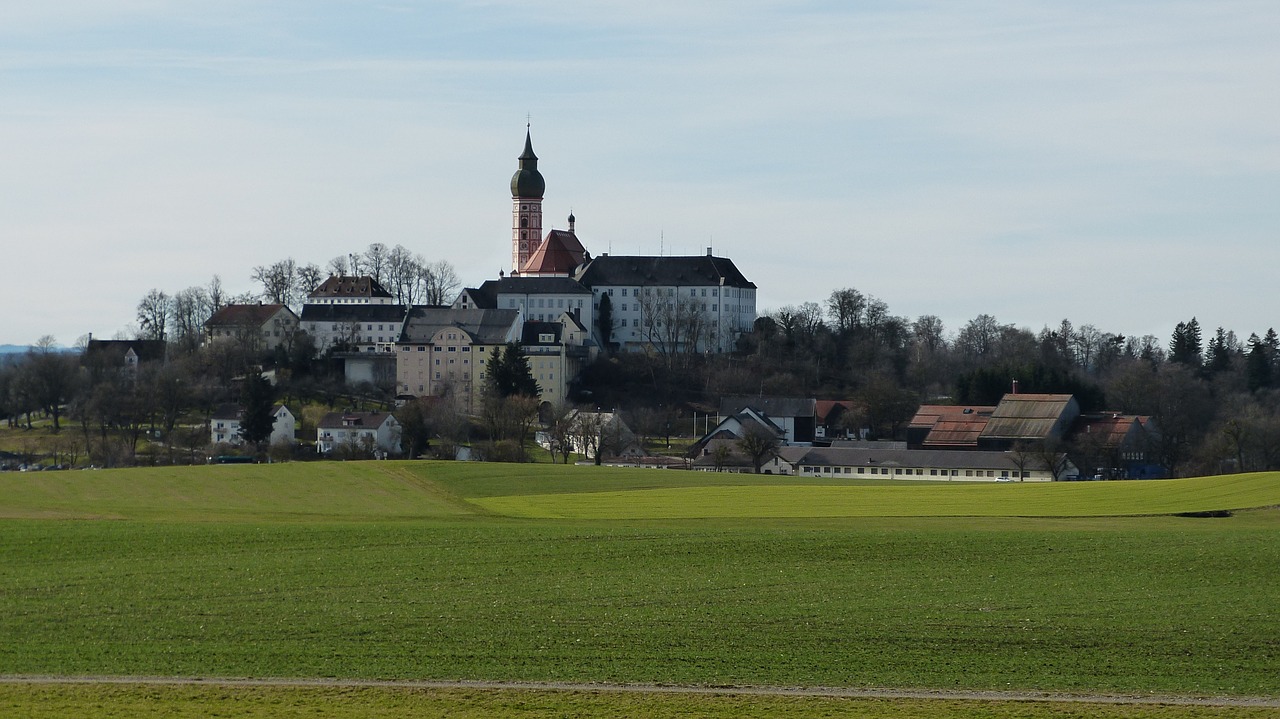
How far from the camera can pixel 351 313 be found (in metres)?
135

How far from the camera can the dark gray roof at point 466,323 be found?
127 metres

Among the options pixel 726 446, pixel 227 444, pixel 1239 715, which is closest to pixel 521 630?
pixel 1239 715

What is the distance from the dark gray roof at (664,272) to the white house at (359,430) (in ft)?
138

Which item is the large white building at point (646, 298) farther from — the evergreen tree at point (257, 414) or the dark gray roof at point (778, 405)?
the evergreen tree at point (257, 414)

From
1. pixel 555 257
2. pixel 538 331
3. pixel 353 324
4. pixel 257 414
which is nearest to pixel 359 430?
pixel 257 414

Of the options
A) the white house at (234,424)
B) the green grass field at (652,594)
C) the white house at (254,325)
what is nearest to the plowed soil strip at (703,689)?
the green grass field at (652,594)

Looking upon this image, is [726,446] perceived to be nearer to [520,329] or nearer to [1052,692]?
[520,329]

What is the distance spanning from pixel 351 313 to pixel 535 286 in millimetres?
15596

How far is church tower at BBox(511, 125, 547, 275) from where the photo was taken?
15650 centimetres

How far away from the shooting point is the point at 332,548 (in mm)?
37250

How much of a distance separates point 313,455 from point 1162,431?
160 ft

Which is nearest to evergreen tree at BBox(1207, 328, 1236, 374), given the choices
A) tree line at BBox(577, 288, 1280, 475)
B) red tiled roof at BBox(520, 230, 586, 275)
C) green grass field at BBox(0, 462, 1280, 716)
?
tree line at BBox(577, 288, 1280, 475)

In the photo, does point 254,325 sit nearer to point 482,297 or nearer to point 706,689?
point 482,297

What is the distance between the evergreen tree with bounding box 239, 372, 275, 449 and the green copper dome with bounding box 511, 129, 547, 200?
2325 inches
